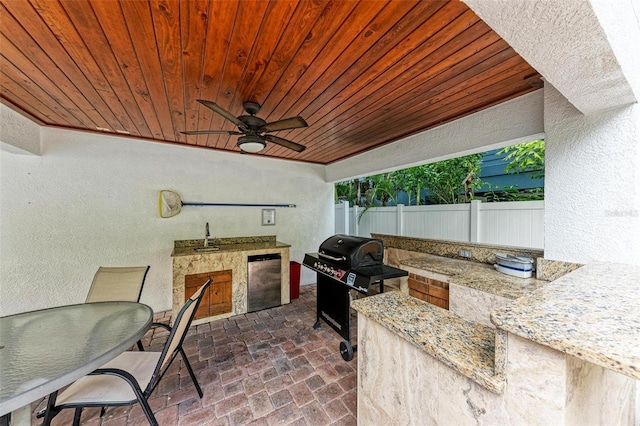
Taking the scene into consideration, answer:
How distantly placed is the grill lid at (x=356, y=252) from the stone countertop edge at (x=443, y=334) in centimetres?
116

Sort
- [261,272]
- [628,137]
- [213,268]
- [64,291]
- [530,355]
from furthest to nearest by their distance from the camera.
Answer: [261,272]
[213,268]
[64,291]
[628,137]
[530,355]

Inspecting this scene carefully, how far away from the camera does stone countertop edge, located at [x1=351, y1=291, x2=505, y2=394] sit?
76cm

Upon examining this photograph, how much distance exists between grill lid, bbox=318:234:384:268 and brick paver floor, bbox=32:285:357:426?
98 centimetres

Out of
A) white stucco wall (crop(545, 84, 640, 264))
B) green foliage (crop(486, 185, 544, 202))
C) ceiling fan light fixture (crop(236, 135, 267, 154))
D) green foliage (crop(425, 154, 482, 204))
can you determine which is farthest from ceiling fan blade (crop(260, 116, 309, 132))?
green foliage (crop(486, 185, 544, 202))

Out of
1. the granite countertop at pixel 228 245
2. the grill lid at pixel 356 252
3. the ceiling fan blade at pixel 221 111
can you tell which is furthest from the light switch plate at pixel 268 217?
the ceiling fan blade at pixel 221 111

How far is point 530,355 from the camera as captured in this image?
2.11 ft

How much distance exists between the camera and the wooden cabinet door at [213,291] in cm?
311

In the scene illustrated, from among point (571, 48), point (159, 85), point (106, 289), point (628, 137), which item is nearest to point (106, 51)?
point (159, 85)

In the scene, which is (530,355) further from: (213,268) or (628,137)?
(213,268)

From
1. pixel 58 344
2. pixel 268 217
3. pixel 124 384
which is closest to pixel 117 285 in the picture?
pixel 58 344

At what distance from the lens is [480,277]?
6.73 feet

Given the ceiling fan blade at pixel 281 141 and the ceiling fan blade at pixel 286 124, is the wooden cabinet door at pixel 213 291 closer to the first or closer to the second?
the ceiling fan blade at pixel 281 141

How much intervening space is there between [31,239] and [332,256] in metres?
3.71

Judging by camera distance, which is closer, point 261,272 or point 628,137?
point 628,137
